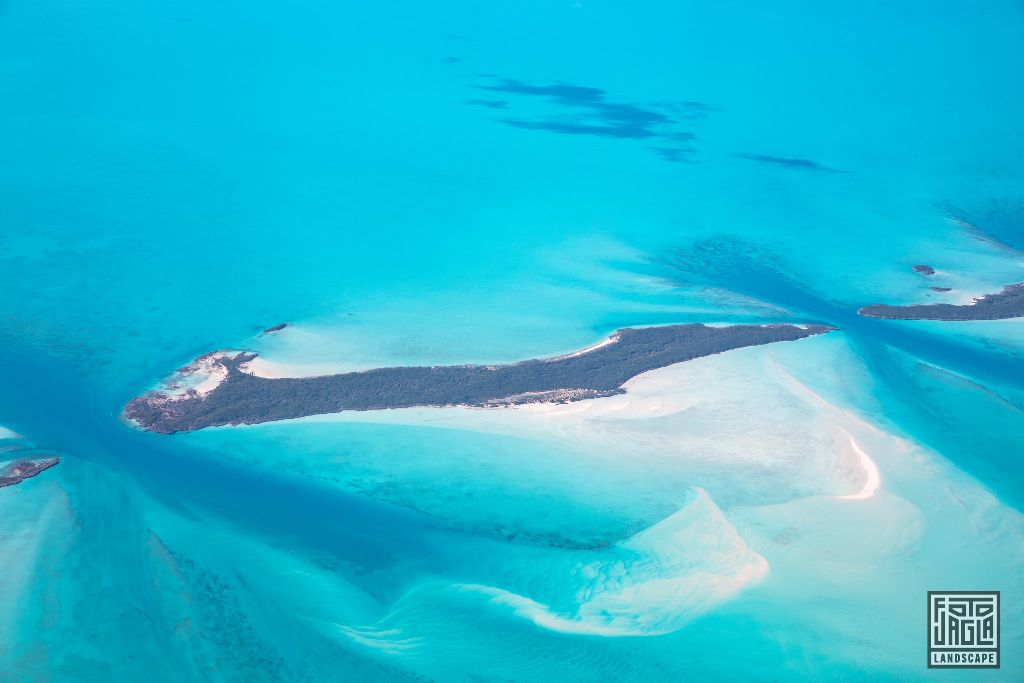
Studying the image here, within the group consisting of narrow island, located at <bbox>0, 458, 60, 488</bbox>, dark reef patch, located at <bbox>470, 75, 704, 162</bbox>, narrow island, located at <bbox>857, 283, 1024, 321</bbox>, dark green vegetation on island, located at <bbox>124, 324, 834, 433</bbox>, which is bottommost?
narrow island, located at <bbox>857, 283, 1024, 321</bbox>

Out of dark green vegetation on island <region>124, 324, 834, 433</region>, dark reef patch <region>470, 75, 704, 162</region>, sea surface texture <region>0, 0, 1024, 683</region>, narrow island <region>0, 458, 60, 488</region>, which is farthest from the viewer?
dark reef patch <region>470, 75, 704, 162</region>

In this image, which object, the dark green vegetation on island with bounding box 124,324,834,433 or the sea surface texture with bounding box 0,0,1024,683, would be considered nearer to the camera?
the sea surface texture with bounding box 0,0,1024,683

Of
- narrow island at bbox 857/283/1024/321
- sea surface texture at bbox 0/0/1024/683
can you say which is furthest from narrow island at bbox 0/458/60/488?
narrow island at bbox 857/283/1024/321

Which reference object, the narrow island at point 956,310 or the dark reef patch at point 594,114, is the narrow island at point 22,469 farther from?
the dark reef patch at point 594,114

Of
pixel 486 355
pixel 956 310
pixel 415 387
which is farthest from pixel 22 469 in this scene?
pixel 956 310

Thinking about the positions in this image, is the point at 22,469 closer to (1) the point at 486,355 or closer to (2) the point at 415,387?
(2) the point at 415,387

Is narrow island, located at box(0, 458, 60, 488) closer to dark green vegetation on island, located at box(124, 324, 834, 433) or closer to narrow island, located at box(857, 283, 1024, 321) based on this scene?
dark green vegetation on island, located at box(124, 324, 834, 433)

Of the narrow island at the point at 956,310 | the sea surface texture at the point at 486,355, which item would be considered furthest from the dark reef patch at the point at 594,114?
the narrow island at the point at 956,310
